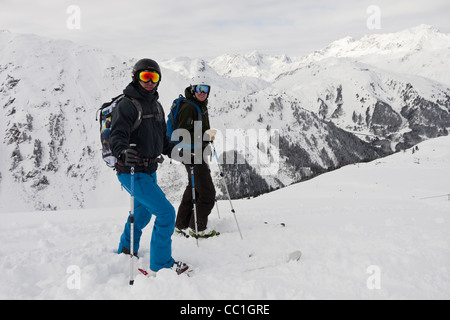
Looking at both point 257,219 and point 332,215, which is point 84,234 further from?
point 332,215

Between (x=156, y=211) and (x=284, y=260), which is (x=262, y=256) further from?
(x=156, y=211)

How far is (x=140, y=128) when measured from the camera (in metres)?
5.46

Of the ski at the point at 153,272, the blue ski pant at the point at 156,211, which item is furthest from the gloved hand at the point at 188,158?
the ski at the point at 153,272

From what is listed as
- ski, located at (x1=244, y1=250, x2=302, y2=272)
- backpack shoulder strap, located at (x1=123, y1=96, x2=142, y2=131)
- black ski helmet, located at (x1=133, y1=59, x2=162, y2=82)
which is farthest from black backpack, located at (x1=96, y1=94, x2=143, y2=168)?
ski, located at (x1=244, y1=250, x2=302, y2=272)

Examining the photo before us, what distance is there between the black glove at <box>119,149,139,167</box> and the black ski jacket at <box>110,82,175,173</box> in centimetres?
8

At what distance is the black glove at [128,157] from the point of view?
493 centimetres

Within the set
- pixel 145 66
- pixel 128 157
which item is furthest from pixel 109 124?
pixel 145 66

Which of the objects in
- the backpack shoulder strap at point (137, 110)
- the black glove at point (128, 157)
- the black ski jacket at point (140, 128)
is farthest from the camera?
the backpack shoulder strap at point (137, 110)

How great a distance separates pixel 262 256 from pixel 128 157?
3.29 meters

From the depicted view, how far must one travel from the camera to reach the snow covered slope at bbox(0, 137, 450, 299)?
14.4ft

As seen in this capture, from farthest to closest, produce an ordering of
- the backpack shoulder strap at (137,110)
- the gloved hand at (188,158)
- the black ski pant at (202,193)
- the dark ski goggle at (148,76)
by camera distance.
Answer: the black ski pant at (202,193) → the gloved hand at (188,158) → the dark ski goggle at (148,76) → the backpack shoulder strap at (137,110)

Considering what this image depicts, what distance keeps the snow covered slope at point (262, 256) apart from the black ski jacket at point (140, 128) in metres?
1.98

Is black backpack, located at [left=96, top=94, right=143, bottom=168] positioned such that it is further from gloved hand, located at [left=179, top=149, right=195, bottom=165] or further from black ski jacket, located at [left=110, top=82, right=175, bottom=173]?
gloved hand, located at [left=179, top=149, right=195, bottom=165]

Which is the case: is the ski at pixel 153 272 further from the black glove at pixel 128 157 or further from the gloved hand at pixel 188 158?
the gloved hand at pixel 188 158
